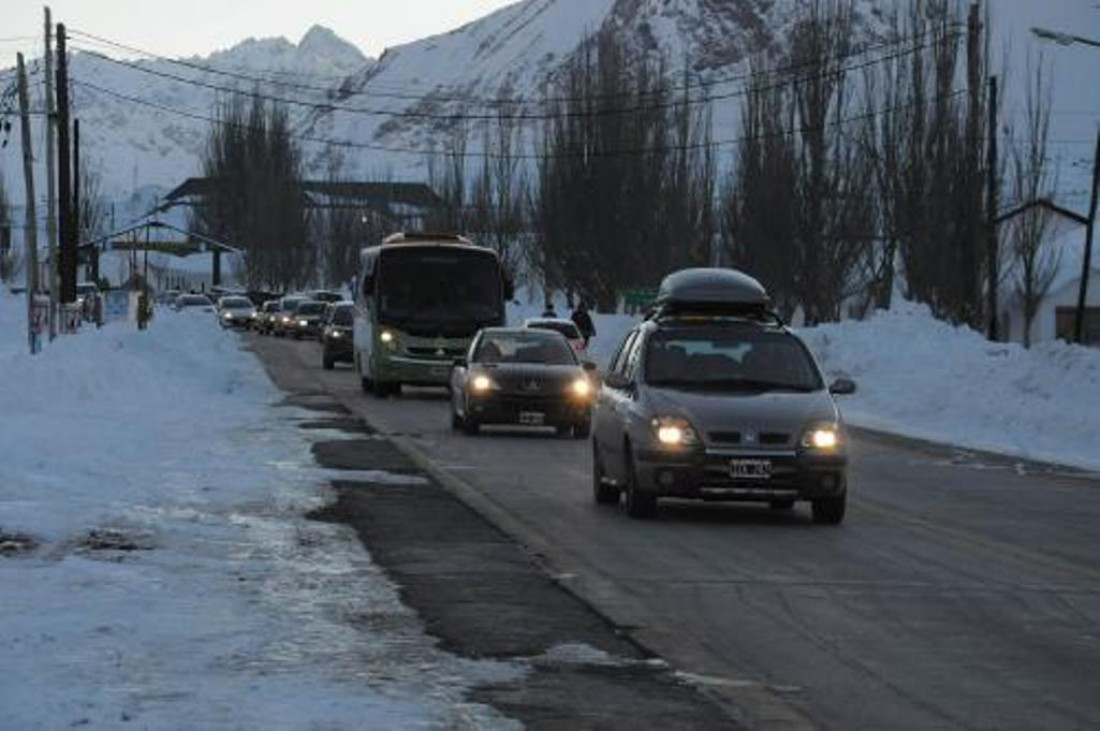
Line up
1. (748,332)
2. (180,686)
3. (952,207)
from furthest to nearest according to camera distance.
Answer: (952,207) < (748,332) < (180,686)

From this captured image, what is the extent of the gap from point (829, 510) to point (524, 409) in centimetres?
1099

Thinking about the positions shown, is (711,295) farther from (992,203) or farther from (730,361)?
(992,203)

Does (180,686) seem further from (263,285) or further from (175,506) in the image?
(263,285)

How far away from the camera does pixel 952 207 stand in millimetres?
50438

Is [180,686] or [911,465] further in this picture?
[911,465]

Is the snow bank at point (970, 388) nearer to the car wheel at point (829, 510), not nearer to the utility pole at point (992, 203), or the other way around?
the utility pole at point (992, 203)

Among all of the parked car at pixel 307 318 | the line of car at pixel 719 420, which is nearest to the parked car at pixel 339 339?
the parked car at pixel 307 318

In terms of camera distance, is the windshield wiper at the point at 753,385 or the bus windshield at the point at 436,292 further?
the bus windshield at the point at 436,292

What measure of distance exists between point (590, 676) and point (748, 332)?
8322 mm

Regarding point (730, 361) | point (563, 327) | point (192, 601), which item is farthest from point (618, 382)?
point (563, 327)

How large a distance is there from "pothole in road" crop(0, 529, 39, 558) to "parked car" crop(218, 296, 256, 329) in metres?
74.2

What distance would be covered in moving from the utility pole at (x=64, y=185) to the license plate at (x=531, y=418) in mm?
27407

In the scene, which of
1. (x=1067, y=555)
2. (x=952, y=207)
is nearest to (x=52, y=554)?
(x=1067, y=555)

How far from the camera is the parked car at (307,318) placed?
74.0m
